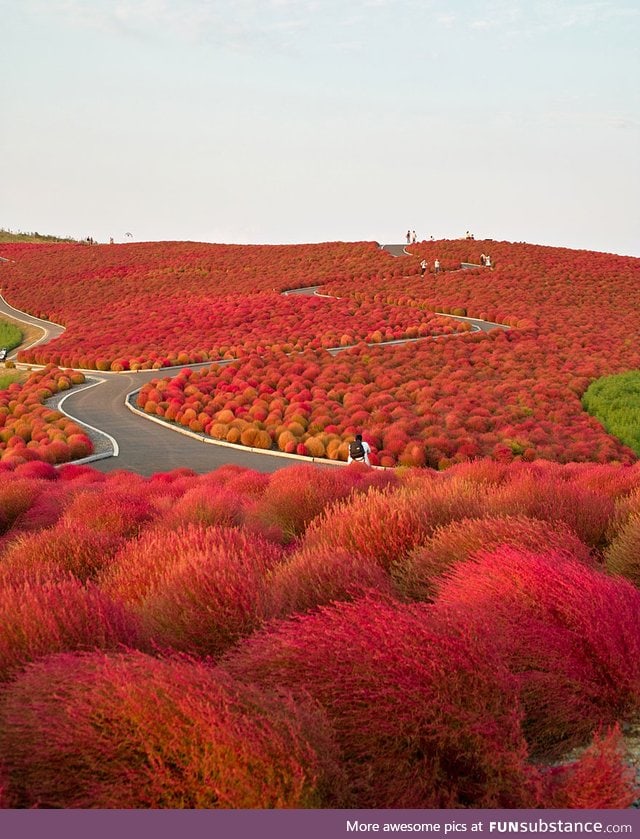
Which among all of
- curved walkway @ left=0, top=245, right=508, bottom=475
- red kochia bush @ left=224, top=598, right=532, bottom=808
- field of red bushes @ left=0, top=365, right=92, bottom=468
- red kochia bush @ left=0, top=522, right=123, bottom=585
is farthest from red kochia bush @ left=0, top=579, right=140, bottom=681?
curved walkway @ left=0, top=245, right=508, bottom=475

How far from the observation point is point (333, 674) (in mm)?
3742

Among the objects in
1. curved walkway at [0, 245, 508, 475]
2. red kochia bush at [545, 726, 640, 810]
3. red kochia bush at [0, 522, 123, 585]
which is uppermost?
red kochia bush at [545, 726, 640, 810]

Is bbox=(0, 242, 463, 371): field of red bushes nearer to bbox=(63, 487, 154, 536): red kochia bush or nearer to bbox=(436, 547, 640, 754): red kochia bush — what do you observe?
bbox=(63, 487, 154, 536): red kochia bush

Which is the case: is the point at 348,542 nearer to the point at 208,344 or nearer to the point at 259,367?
the point at 259,367

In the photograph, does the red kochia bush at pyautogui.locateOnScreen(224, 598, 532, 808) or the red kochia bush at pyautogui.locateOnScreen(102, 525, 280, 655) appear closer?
the red kochia bush at pyautogui.locateOnScreen(224, 598, 532, 808)

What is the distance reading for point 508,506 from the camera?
24.0ft

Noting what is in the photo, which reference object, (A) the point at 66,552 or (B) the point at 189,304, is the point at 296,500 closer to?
(A) the point at 66,552

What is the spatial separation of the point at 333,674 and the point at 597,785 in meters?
1.16

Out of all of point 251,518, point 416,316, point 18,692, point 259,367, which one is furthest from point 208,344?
point 18,692

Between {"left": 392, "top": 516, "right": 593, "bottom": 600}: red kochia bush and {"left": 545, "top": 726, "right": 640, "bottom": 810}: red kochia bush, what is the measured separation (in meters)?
2.07

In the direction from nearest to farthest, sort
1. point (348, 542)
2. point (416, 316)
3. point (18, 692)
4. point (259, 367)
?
point (18, 692) → point (348, 542) → point (259, 367) → point (416, 316)

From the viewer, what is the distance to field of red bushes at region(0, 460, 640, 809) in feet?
10.5

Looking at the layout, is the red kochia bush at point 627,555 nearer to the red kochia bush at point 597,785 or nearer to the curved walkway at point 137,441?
the red kochia bush at point 597,785
